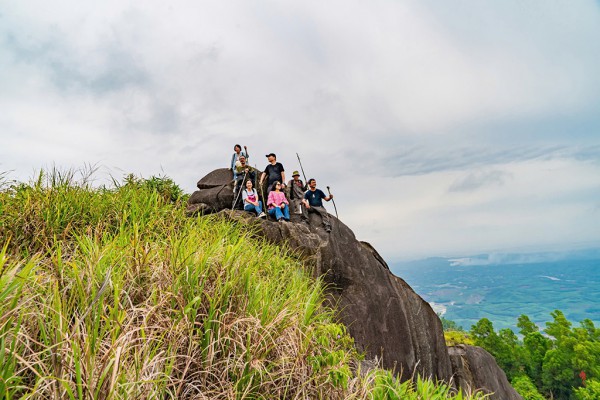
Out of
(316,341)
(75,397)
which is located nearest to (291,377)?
(316,341)

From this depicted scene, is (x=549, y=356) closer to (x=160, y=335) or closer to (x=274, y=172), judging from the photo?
(x=274, y=172)

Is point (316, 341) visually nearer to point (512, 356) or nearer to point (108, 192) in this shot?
point (108, 192)

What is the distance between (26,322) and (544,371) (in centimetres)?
4340

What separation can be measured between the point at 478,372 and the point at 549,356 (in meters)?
26.1

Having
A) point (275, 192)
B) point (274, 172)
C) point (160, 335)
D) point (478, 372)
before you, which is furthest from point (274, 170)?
point (478, 372)

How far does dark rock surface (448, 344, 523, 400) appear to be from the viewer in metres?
13.6

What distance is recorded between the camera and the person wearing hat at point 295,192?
13598mm

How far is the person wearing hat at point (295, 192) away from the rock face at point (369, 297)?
2.96ft

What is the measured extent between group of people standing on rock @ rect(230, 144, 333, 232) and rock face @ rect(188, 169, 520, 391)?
468mm

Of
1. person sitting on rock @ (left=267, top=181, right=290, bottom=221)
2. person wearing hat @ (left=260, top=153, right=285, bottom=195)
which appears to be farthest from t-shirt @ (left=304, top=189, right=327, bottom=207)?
person sitting on rock @ (left=267, top=181, right=290, bottom=221)

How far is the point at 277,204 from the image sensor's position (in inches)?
462

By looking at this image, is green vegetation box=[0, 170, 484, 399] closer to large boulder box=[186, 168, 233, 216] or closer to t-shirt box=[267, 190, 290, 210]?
t-shirt box=[267, 190, 290, 210]

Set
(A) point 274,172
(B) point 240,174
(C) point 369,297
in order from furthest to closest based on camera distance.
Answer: (B) point 240,174 < (A) point 274,172 < (C) point 369,297

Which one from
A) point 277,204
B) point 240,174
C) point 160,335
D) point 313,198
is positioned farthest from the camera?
point 240,174
